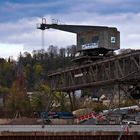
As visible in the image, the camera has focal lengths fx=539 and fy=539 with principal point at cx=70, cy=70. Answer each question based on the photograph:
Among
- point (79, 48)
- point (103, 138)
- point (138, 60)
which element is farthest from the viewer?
point (79, 48)

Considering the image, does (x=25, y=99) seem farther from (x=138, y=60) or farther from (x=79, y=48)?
(x=138, y=60)

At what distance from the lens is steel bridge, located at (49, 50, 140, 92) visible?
215 feet

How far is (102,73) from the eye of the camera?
73.7m

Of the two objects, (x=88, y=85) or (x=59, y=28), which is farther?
(x=59, y=28)

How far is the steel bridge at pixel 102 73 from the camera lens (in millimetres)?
65438

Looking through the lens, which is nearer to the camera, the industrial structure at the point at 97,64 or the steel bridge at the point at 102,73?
the steel bridge at the point at 102,73

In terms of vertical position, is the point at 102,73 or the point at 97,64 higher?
the point at 97,64

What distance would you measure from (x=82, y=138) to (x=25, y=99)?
111 meters

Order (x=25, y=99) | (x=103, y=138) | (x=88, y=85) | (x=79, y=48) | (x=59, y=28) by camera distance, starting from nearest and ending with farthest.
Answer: (x=103, y=138)
(x=88, y=85)
(x=79, y=48)
(x=59, y=28)
(x=25, y=99)

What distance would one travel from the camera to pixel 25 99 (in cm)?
15125

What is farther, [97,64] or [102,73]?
[97,64]

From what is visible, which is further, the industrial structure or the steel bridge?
the industrial structure

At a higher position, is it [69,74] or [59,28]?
[59,28]

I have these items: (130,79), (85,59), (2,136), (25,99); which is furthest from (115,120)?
(25,99)
